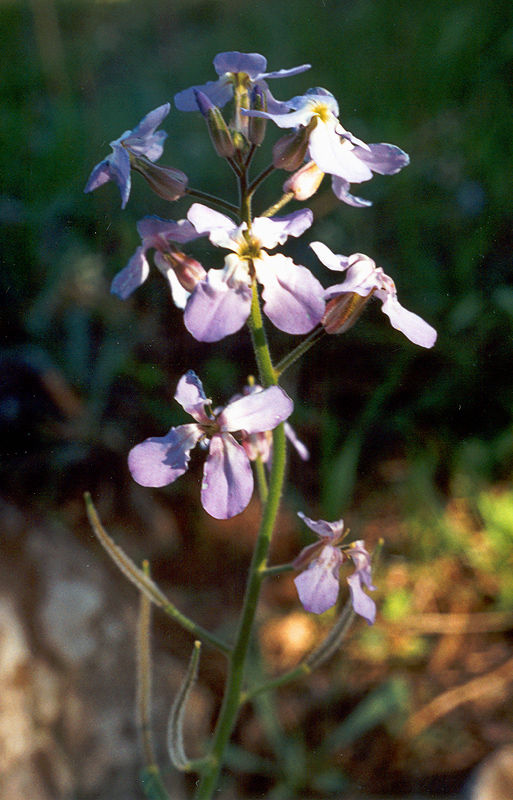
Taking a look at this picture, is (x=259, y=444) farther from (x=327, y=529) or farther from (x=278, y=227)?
(x=278, y=227)

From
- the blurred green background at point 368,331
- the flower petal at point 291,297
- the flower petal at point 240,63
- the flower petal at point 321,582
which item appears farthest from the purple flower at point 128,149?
the blurred green background at point 368,331

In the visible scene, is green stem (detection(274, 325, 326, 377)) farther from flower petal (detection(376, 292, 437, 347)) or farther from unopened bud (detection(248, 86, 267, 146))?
unopened bud (detection(248, 86, 267, 146))

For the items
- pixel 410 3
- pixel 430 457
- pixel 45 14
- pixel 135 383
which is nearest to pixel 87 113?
pixel 410 3

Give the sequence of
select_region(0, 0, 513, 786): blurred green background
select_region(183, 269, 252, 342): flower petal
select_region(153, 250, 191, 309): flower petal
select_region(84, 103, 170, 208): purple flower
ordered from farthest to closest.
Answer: select_region(0, 0, 513, 786): blurred green background → select_region(153, 250, 191, 309): flower petal → select_region(84, 103, 170, 208): purple flower → select_region(183, 269, 252, 342): flower petal

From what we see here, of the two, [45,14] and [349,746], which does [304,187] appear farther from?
[45,14]

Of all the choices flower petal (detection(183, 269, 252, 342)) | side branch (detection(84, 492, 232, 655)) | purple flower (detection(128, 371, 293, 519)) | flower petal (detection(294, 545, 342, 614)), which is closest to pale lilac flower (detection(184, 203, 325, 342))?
flower petal (detection(183, 269, 252, 342))

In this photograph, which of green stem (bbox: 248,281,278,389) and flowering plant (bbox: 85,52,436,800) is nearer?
flowering plant (bbox: 85,52,436,800)

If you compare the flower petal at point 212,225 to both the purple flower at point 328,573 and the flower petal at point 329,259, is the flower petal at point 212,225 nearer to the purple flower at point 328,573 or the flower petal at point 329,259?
the flower petal at point 329,259
